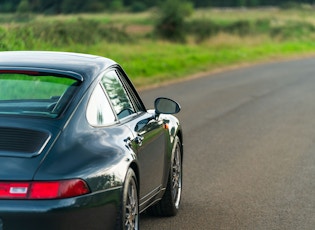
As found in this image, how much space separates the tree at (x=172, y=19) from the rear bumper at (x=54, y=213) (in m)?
45.2

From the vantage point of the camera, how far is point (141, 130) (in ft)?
22.6

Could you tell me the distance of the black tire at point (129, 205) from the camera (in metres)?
5.91

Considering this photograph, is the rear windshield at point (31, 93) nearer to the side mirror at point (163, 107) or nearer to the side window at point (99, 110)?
the side window at point (99, 110)

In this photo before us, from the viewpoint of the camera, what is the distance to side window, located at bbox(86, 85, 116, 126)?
6.05 meters

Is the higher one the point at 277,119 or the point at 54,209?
the point at 54,209

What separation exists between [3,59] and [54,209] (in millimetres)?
1645

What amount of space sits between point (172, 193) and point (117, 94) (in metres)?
1.52

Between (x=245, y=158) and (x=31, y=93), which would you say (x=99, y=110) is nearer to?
(x=31, y=93)

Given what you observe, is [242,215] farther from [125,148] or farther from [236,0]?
[236,0]

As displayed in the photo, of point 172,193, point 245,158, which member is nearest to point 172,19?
point 245,158

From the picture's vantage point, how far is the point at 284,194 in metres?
9.38

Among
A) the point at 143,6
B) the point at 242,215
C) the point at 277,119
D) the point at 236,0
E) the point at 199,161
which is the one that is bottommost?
the point at 236,0

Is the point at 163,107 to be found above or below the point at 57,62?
below

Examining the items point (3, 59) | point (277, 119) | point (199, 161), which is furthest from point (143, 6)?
point (3, 59)
